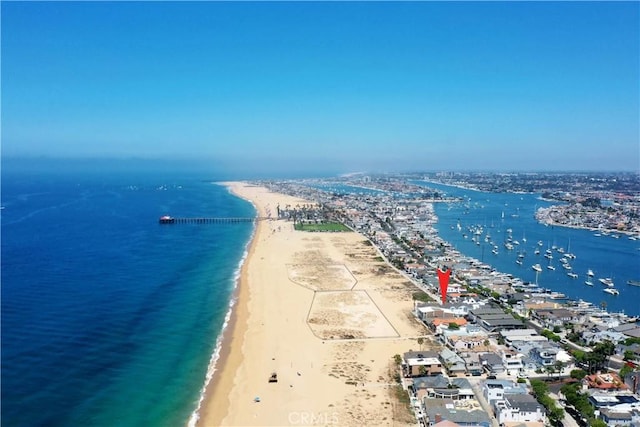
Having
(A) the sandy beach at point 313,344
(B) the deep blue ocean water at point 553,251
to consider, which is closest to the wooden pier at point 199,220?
(A) the sandy beach at point 313,344

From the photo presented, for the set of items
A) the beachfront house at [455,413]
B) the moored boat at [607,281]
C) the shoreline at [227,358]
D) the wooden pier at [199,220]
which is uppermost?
the wooden pier at [199,220]

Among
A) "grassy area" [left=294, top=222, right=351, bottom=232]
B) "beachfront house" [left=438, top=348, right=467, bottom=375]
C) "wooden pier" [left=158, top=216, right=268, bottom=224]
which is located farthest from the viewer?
"wooden pier" [left=158, top=216, right=268, bottom=224]

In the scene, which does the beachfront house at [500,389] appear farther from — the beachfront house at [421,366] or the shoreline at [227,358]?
the shoreline at [227,358]

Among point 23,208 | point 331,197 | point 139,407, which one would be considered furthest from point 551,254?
point 23,208

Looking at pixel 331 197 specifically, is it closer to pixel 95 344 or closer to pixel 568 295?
pixel 568 295

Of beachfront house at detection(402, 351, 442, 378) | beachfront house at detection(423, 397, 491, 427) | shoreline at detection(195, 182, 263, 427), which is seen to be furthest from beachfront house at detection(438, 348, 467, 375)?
shoreline at detection(195, 182, 263, 427)

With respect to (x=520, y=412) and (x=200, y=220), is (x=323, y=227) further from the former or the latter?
(x=520, y=412)

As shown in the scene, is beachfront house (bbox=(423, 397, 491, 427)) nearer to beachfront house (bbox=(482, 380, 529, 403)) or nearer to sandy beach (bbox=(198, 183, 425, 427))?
beachfront house (bbox=(482, 380, 529, 403))
